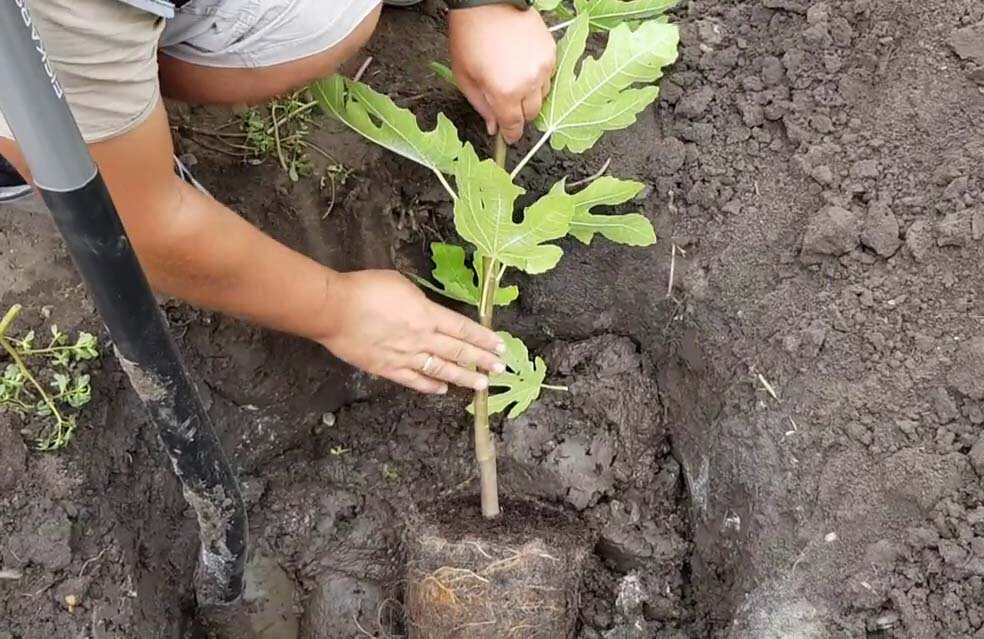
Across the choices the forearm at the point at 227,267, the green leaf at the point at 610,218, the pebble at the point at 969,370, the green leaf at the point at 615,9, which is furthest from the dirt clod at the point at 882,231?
the forearm at the point at 227,267

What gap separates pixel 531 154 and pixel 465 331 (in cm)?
30

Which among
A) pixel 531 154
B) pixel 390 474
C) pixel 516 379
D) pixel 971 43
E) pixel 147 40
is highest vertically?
pixel 147 40

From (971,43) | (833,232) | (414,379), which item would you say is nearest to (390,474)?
(414,379)

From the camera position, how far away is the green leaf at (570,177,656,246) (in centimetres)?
140

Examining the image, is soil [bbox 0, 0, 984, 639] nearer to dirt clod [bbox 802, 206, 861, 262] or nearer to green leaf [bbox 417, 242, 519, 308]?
dirt clod [bbox 802, 206, 861, 262]

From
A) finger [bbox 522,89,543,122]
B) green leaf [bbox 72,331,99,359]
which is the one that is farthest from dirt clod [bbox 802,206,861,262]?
green leaf [bbox 72,331,99,359]

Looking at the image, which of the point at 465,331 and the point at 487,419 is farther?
the point at 487,419

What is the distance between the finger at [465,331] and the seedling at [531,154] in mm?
82

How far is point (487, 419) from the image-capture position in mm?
1515

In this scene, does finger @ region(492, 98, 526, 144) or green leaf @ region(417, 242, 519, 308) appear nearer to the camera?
finger @ region(492, 98, 526, 144)

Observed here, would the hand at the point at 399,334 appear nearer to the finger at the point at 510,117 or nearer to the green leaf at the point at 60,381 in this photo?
the finger at the point at 510,117

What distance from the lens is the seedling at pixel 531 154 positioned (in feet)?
4.23

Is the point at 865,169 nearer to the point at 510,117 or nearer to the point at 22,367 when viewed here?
the point at 510,117

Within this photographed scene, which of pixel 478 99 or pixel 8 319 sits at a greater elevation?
pixel 478 99
